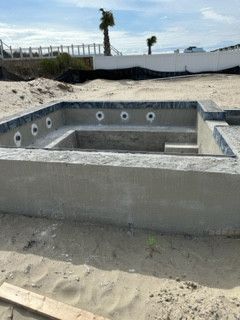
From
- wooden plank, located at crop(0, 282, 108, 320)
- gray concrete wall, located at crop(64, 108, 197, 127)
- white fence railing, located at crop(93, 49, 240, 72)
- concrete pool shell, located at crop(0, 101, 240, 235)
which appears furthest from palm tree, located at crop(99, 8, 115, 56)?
wooden plank, located at crop(0, 282, 108, 320)

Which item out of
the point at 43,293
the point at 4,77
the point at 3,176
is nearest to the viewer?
the point at 43,293

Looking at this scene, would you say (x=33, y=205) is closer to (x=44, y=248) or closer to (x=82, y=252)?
(x=44, y=248)

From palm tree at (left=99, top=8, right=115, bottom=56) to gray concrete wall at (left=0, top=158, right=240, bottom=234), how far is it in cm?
2718

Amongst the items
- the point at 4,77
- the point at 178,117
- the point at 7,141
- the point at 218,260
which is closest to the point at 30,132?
the point at 7,141

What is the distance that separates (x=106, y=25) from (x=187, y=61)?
9178 millimetres

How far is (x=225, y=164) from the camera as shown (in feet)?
12.0

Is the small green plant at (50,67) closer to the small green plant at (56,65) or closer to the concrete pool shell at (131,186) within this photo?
the small green plant at (56,65)

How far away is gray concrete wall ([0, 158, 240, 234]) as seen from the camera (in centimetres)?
357

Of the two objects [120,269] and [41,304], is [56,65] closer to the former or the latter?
[120,269]

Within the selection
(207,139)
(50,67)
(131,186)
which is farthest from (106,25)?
(131,186)

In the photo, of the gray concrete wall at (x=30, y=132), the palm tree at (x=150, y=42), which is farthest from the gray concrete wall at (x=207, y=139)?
the palm tree at (x=150, y=42)

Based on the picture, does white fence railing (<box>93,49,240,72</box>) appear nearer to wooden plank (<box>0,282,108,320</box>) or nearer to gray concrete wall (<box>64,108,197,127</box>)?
gray concrete wall (<box>64,108,197,127</box>)

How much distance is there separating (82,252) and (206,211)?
1428 mm

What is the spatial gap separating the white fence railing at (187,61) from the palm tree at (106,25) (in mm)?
4221
